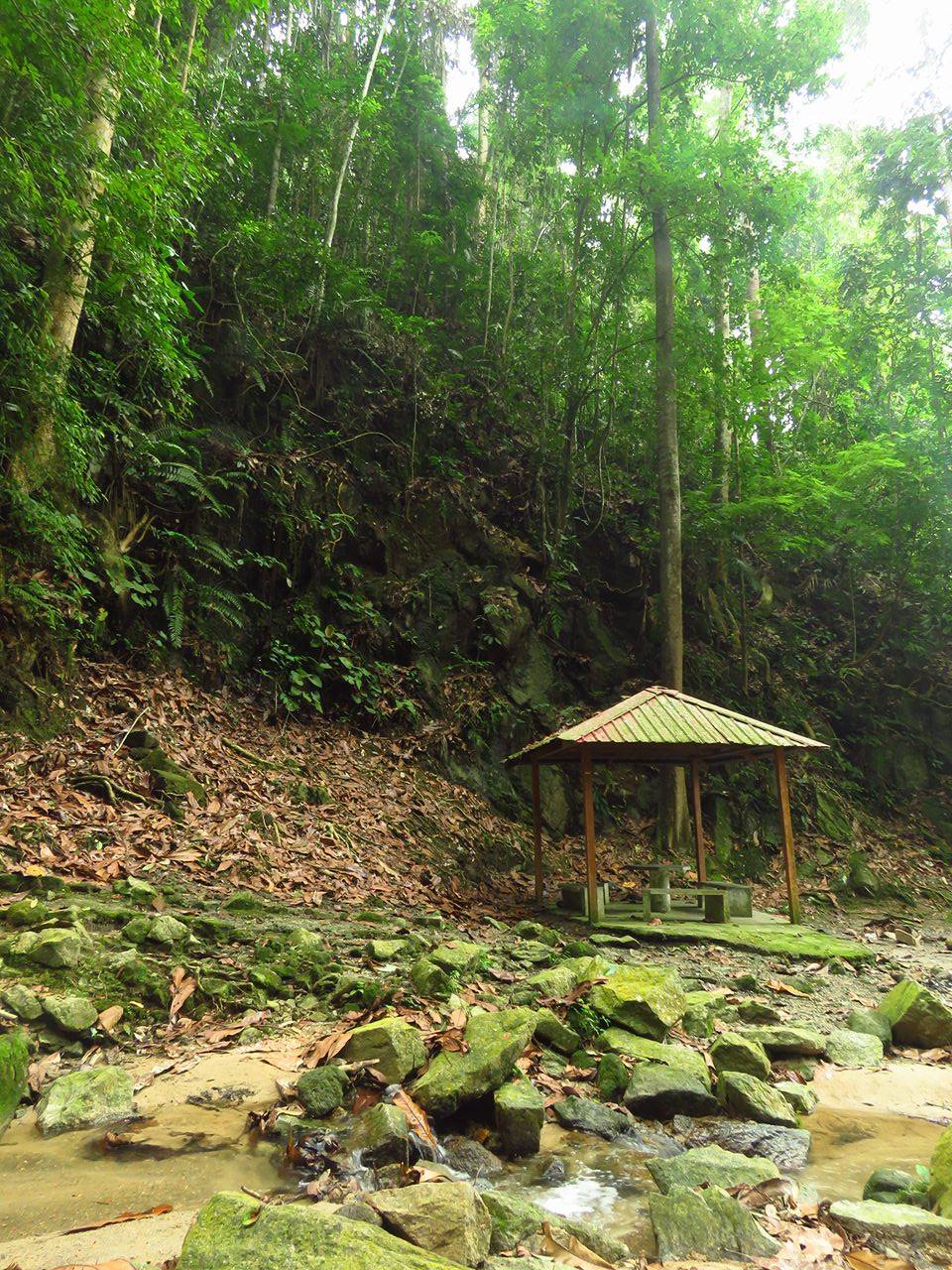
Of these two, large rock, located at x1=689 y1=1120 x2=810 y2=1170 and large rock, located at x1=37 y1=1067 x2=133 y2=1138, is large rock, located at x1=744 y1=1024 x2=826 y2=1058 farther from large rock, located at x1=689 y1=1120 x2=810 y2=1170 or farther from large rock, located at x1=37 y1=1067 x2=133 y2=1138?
large rock, located at x1=37 y1=1067 x2=133 y2=1138

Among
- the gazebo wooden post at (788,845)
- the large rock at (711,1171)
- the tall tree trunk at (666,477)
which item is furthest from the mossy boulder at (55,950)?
the tall tree trunk at (666,477)

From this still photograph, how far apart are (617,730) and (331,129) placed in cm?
1334

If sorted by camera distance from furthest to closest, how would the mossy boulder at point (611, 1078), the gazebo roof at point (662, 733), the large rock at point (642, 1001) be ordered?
the gazebo roof at point (662, 733)
the large rock at point (642, 1001)
the mossy boulder at point (611, 1078)

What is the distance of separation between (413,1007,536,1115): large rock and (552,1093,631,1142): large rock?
34 centimetres

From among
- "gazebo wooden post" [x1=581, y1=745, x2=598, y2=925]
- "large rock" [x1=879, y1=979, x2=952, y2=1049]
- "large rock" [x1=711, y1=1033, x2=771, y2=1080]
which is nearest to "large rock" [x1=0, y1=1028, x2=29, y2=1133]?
"large rock" [x1=711, y1=1033, x2=771, y2=1080]

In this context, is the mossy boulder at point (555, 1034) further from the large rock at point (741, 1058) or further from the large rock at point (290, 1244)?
the large rock at point (290, 1244)

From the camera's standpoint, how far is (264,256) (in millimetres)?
12594

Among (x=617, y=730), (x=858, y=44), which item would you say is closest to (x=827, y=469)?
(x=617, y=730)

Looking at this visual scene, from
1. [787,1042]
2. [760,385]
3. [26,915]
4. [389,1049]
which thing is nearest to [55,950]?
[26,915]

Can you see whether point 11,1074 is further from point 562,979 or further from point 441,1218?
point 562,979

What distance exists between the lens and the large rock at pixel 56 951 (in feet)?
14.0

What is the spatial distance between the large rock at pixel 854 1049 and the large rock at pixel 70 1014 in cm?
462

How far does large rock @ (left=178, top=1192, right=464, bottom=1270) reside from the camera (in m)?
1.91

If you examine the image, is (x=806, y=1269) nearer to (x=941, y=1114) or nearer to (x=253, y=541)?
(x=941, y=1114)
